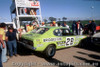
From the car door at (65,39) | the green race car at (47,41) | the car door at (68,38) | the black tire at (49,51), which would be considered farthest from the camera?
the car door at (68,38)

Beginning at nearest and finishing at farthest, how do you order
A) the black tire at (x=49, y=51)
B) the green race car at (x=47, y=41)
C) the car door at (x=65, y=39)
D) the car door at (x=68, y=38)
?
the green race car at (x=47, y=41)
the black tire at (x=49, y=51)
the car door at (x=65, y=39)
the car door at (x=68, y=38)

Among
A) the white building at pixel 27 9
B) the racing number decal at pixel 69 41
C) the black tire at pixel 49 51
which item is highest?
the white building at pixel 27 9

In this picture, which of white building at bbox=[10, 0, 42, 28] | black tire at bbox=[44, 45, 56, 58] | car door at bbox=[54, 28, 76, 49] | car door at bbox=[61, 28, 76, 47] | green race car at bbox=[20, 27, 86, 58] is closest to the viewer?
green race car at bbox=[20, 27, 86, 58]

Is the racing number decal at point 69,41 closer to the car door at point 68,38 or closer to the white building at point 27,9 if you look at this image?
the car door at point 68,38

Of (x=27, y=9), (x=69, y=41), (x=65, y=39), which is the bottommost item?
(x=69, y=41)

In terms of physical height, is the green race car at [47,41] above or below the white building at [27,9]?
below

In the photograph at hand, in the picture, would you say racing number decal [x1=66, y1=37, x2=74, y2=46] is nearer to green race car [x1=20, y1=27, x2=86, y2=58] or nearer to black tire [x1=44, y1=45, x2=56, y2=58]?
green race car [x1=20, y1=27, x2=86, y2=58]

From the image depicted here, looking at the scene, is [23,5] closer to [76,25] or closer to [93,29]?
[76,25]

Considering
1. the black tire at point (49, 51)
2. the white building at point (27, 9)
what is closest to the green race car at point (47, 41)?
the black tire at point (49, 51)

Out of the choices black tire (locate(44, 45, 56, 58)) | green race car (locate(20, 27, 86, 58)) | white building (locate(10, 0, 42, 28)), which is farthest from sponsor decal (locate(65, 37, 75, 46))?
white building (locate(10, 0, 42, 28))

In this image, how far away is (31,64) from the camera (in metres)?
3.44

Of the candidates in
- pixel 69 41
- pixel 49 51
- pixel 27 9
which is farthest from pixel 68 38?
pixel 27 9

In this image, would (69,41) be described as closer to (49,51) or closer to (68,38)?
(68,38)

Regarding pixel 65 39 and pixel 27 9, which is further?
pixel 27 9
